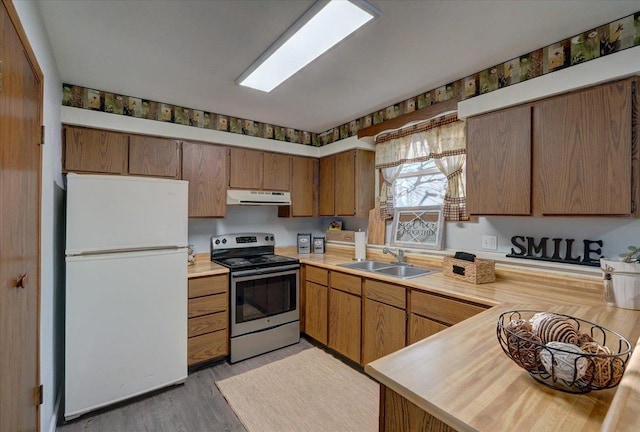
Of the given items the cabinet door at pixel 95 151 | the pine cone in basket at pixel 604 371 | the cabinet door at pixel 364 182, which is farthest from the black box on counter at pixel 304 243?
the pine cone in basket at pixel 604 371

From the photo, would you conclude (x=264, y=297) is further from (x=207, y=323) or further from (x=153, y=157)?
(x=153, y=157)

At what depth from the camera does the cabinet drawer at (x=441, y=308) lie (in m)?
1.74

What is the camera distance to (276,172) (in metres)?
3.40

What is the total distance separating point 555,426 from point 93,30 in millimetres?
2631

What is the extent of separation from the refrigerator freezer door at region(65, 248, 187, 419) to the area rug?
1.83 feet

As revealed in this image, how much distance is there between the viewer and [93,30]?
170cm

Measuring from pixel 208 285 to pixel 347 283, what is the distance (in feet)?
4.04

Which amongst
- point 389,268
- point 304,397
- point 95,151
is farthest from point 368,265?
point 95,151

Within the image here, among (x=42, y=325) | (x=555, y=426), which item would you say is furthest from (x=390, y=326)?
(x=42, y=325)

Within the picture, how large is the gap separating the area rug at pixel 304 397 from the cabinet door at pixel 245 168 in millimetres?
1827

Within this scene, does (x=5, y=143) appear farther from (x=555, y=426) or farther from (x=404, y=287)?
(x=404, y=287)

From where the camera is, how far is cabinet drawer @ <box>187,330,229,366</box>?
8.06 feet

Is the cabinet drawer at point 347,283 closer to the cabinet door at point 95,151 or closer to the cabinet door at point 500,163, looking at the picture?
the cabinet door at point 500,163

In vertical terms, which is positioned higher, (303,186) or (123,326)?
(303,186)
